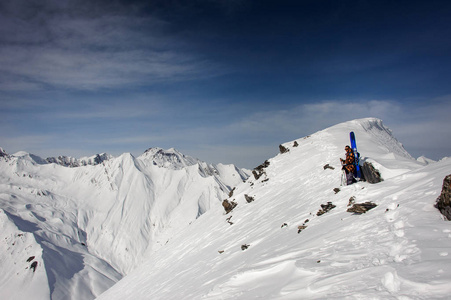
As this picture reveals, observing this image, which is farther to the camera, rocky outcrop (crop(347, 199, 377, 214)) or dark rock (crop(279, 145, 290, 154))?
dark rock (crop(279, 145, 290, 154))

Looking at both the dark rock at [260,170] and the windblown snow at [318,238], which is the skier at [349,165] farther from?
the dark rock at [260,170]

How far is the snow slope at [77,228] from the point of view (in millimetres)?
115500

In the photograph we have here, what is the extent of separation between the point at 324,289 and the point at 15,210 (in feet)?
630

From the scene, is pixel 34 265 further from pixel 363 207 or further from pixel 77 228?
pixel 363 207

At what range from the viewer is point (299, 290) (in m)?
6.84

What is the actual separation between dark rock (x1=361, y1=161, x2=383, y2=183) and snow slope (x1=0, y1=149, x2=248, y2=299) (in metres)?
130

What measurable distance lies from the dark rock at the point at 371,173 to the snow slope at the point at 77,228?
13003 centimetres

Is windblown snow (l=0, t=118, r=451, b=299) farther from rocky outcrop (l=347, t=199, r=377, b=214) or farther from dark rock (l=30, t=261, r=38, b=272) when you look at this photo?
dark rock (l=30, t=261, r=38, b=272)

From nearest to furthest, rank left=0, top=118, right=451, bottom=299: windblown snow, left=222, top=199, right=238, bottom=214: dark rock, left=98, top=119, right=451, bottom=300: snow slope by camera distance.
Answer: left=98, top=119, right=451, bottom=300: snow slope, left=0, top=118, right=451, bottom=299: windblown snow, left=222, top=199, right=238, bottom=214: dark rock

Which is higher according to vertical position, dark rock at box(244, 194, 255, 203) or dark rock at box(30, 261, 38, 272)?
dark rock at box(244, 194, 255, 203)

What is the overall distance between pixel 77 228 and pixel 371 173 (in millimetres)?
187889

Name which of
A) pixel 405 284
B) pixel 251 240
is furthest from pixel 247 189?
pixel 405 284

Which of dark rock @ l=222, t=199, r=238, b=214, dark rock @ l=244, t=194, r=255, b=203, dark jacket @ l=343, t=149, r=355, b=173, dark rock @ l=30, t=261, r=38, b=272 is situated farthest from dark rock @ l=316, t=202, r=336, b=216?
dark rock @ l=30, t=261, r=38, b=272

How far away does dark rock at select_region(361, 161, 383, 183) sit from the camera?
639 inches
